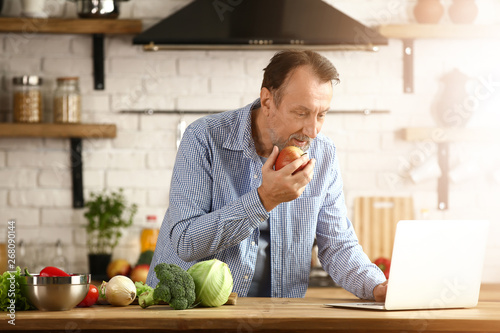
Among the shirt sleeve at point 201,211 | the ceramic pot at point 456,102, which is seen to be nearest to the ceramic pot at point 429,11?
the ceramic pot at point 456,102

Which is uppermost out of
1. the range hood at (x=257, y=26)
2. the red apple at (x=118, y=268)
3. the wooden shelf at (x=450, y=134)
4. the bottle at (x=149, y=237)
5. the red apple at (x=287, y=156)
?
the range hood at (x=257, y=26)

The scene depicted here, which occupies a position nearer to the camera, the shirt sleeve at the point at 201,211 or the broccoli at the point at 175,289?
the broccoli at the point at 175,289

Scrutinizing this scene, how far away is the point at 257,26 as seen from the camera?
3.15m

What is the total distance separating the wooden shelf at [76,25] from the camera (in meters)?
3.29

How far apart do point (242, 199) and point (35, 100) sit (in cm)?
192

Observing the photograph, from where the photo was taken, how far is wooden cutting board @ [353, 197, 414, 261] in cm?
346

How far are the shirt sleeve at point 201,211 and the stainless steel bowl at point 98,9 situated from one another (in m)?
1.51

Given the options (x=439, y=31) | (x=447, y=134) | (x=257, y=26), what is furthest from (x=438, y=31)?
(x=257, y=26)

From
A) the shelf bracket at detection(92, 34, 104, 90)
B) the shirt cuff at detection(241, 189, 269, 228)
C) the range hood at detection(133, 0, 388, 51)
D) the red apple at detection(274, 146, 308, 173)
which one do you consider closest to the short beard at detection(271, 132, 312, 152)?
the red apple at detection(274, 146, 308, 173)

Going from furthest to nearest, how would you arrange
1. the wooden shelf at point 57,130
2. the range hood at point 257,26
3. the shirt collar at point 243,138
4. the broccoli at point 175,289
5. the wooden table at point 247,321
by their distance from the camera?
the wooden shelf at point 57,130 → the range hood at point 257,26 → the shirt collar at point 243,138 → the broccoli at point 175,289 → the wooden table at point 247,321

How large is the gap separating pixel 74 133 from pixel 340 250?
1.73 m

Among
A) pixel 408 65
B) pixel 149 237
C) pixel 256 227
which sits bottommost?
pixel 149 237

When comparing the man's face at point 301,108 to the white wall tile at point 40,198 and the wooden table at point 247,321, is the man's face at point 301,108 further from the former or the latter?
the white wall tile at point 40,198

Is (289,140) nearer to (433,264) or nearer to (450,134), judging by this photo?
(433,264)
